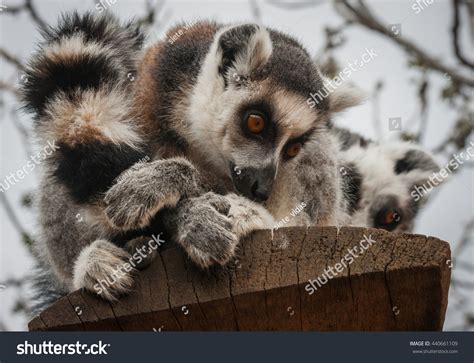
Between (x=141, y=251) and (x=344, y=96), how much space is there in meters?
2.29

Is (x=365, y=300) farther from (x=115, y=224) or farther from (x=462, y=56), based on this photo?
(x=462, y=56)

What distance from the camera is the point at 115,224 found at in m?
3.30

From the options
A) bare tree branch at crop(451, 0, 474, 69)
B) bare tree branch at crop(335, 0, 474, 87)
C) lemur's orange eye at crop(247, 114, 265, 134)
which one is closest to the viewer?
lemur's orange eye at crop(247, 114, 265, 134)

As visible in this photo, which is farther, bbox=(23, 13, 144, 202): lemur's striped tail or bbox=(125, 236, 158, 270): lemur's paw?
bbox=(23, 13, 144, 202): lemur's striped tail

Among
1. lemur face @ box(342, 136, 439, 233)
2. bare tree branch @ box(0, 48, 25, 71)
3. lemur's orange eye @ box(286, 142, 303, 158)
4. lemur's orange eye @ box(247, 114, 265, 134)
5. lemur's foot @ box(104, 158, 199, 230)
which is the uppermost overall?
bare tree branch @ box(0, 48, 25, 71)

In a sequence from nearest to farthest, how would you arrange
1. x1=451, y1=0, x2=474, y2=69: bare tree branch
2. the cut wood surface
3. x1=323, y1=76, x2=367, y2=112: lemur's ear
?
the cut wood surface, x1=323, y1=76, x2=367, y2=112: lemur's ear, x1=451, y1=0, x2=474, y2=69: bare tree branch

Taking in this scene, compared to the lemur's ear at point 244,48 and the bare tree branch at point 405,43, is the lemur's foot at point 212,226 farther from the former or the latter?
the bare tree branch at point 405,43

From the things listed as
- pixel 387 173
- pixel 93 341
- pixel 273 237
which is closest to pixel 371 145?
pixel 387 173

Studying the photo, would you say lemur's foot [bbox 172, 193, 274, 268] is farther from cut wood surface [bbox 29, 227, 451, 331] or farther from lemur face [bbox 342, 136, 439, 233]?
lemur face [bbox 342, 136, 439, 233]

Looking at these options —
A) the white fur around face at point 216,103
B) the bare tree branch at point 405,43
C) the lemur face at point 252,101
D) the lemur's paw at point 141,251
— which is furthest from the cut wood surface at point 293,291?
the bare tree branch at point 405,43

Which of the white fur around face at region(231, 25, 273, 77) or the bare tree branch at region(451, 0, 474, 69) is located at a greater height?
the white fur around face at region(231, 25, 273, 77)

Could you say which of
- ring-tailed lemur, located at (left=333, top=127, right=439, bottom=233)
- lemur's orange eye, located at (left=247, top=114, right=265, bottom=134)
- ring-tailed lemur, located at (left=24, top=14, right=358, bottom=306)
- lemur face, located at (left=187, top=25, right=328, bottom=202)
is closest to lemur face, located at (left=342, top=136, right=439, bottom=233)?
ring-tailed lemur, located at (left=333, top=127, right=439, bottom=233)

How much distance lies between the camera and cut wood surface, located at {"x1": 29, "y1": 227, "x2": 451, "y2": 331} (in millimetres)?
3014

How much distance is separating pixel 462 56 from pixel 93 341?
13.3 feet
